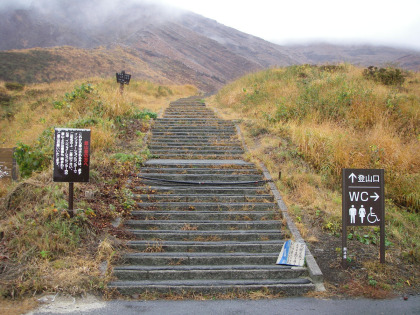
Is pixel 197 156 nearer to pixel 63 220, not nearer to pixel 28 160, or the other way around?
pixel 28 160

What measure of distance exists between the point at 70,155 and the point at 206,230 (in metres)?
2.94

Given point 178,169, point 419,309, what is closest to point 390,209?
point 419,309

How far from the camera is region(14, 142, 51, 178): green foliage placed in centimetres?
880

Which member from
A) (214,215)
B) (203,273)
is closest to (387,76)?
(214,215)

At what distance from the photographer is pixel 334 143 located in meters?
9.91

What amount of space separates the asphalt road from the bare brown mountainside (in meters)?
34.6

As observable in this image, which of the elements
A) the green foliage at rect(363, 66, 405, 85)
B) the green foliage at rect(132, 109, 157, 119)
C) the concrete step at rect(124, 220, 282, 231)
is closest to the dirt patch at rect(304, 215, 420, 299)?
the concrete step at rect(124, 220, 282, 231)

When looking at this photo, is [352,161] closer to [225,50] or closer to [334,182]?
[334,182]

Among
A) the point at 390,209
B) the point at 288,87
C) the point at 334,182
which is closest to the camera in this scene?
the point at 390,209

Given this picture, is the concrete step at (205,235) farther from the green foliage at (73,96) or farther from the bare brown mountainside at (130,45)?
the bare brown mountainside at (130,45)

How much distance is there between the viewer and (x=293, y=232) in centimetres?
670

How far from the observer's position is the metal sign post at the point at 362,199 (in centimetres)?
563

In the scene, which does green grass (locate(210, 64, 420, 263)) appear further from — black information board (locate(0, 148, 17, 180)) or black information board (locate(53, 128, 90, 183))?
black information board (locate(0, 148, 17, 180))

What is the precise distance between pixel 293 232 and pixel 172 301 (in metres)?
2.88
